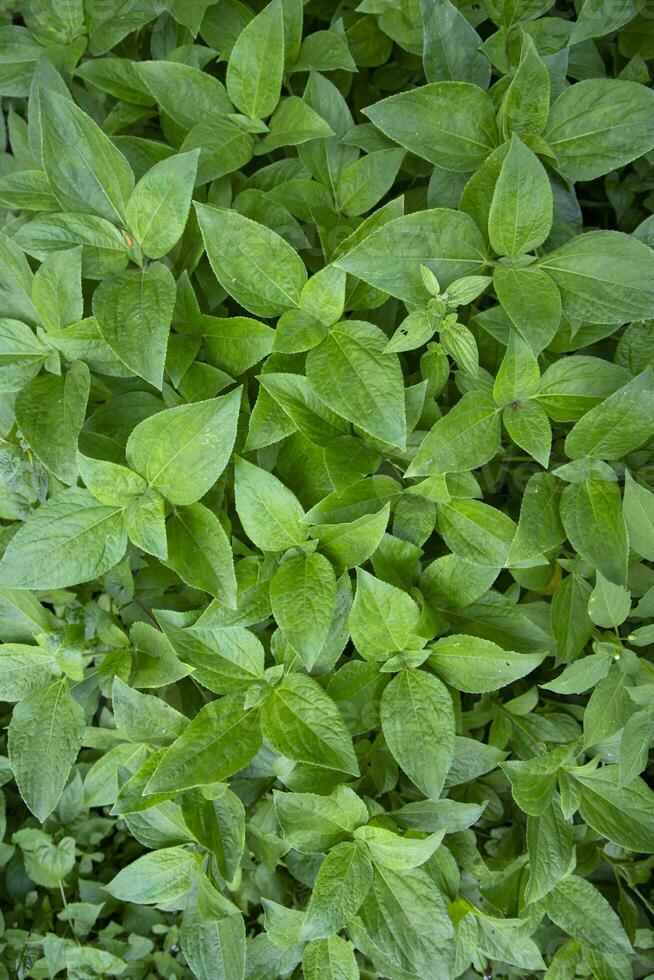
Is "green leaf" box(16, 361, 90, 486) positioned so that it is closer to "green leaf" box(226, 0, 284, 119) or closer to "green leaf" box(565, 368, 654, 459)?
"green leaf" box(226, 0, 284, 119)

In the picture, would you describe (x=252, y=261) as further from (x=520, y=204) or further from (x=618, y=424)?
(x=618, y=424)

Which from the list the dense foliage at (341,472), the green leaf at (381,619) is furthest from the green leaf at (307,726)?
the green leaf at (381,619)

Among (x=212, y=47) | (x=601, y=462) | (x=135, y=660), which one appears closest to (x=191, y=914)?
(x=135, y=660)

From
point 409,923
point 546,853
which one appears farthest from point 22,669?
point 546,853

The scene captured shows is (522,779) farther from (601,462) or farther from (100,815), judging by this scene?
(100,815)

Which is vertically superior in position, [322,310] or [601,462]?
[322,310]

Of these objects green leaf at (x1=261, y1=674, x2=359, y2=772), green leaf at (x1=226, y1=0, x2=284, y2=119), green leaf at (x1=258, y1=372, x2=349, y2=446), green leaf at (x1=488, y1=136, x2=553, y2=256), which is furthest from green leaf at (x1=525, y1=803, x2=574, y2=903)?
green leaf at (x1=226, y1=0, x2=284, y2=119)
